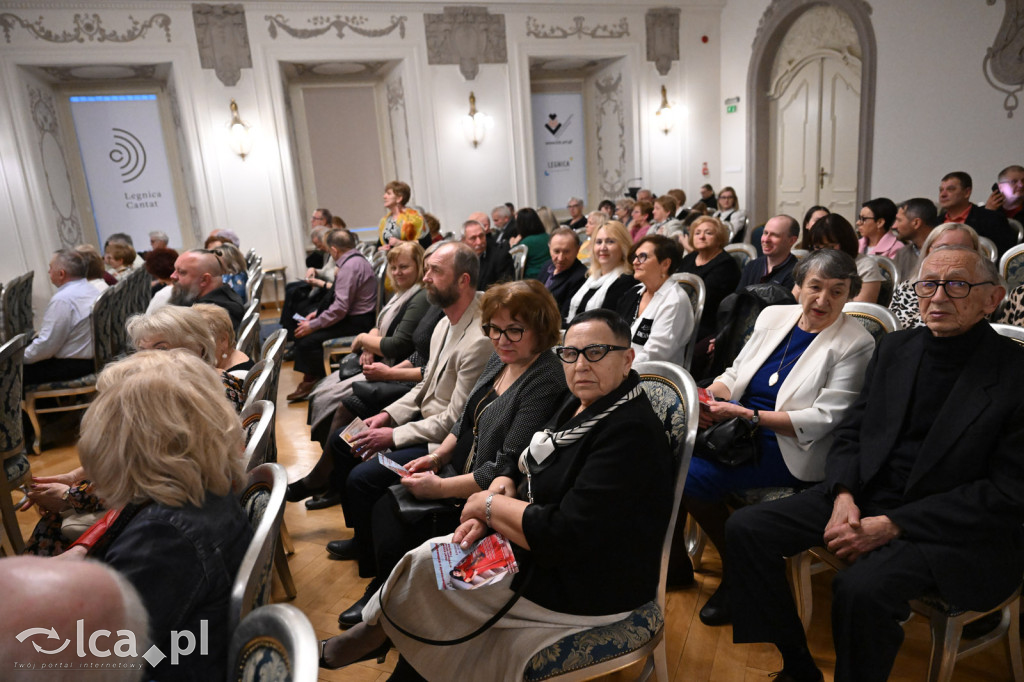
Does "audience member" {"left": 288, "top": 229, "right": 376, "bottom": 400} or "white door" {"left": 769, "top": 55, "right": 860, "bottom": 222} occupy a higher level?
"white door" {"left": 769, "top": 55, "right": 860, "bottom": 222}

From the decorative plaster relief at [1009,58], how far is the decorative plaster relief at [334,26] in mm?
7002

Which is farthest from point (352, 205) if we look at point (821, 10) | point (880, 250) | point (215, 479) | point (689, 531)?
point (215, 479)

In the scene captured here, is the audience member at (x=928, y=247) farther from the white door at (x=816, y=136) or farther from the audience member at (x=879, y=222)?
the white door at (x=816, y=136)

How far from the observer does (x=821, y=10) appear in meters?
8.49

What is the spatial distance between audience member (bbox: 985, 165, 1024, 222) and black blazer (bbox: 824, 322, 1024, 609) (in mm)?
4097

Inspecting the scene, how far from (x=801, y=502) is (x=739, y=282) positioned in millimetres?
2104

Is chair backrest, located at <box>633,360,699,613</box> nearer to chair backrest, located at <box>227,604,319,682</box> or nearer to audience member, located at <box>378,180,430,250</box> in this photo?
chair backrest, located at <box>227,604,319,682</box>

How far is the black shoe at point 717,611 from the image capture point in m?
2.10

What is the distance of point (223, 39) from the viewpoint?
324 inches

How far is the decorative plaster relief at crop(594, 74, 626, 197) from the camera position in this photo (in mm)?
10539

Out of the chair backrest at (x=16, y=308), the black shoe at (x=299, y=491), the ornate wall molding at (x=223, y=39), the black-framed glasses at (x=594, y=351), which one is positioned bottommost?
the black shoe at (x=299, y=491)

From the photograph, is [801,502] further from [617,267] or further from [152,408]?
[617,267]

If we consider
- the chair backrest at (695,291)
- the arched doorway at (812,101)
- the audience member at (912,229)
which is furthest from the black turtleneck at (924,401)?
the arched doorway at (812,101)

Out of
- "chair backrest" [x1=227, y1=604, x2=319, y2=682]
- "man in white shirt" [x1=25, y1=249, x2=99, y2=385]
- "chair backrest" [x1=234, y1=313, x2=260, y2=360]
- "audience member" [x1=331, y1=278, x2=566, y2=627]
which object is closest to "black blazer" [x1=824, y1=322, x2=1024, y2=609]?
"audience member" [x1=331, y1=278, x2=566, y2=627]
